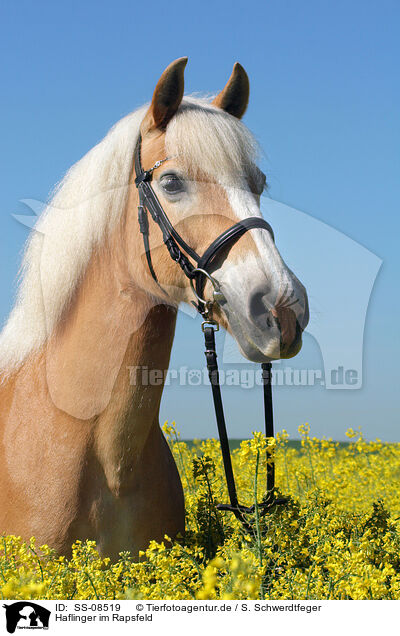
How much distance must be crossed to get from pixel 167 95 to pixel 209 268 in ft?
3.46

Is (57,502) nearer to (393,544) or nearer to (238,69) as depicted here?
(393,544)

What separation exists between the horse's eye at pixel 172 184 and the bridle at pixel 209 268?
84mm

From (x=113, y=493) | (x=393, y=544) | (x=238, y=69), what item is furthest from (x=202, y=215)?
(x=393, y=544)

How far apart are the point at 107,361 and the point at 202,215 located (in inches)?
36.8

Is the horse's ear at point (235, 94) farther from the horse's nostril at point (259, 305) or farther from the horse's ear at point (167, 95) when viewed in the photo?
the horse's nostril at point (259, 305)

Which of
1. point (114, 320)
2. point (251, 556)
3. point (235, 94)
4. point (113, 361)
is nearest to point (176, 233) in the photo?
point (114, 320)

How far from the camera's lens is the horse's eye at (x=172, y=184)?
2.95 m

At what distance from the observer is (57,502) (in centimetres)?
288
